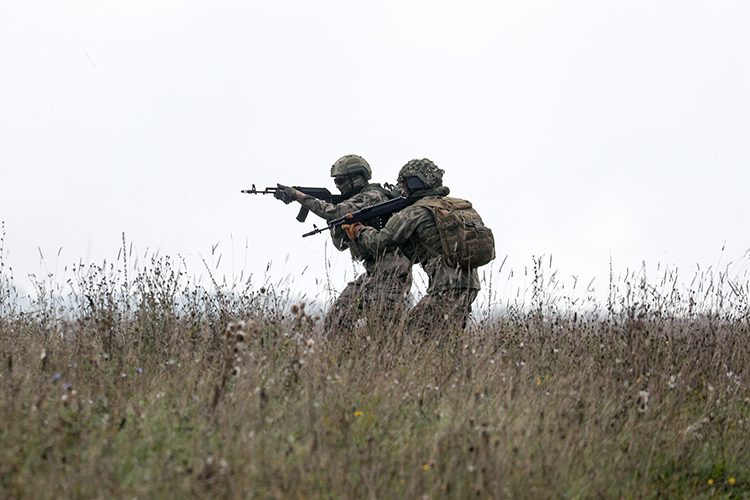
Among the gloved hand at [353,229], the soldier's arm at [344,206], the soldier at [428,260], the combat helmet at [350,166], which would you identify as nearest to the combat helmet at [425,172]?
the soldier at [428,260]

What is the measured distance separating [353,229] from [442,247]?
0.95 meters

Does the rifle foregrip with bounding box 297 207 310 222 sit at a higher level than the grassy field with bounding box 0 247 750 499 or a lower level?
higher

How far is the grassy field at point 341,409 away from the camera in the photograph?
2.57 metres

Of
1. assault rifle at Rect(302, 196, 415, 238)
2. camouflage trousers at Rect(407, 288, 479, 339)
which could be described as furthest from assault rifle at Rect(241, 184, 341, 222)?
camouflage trousers at Rect(407, 288, 479, 339)

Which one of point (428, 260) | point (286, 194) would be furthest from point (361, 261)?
point (286, 194)

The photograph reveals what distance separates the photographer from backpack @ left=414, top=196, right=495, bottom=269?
5.46 m

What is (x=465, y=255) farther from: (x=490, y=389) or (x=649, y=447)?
(x=649, y=447)

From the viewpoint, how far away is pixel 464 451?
9.38ft

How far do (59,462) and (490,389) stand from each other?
248 centimetres

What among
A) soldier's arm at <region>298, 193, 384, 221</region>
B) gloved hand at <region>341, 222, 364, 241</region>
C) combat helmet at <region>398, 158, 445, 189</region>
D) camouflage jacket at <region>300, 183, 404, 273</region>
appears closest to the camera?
combat helmet at <region>398, 158, 445, 189</region>

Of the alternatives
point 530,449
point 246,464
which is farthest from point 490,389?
point 246,464

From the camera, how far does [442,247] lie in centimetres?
552

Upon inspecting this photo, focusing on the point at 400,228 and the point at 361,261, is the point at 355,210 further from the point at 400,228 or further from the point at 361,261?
the point at 400,228

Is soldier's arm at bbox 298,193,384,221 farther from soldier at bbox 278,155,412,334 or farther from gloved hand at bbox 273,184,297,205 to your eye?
gloved hand at bbox 273,184,297,205
